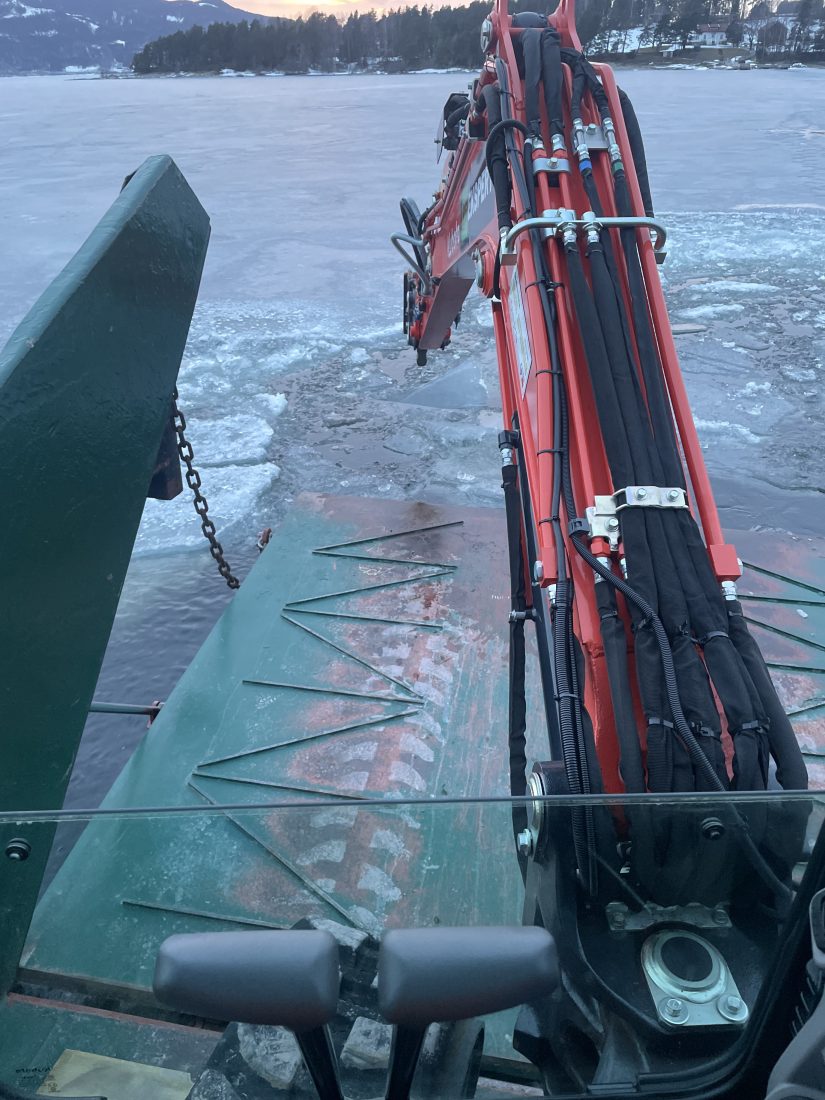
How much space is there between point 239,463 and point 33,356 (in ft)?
11.3

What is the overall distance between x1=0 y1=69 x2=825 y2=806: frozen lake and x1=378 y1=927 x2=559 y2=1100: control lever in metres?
2.56

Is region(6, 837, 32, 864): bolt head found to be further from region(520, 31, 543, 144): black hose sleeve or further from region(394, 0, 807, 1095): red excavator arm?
region(520, 31, 543, 144): black hose sleeve

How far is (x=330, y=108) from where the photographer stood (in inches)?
872

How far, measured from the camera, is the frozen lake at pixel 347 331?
4.74m

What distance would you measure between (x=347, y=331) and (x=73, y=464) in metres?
5.80

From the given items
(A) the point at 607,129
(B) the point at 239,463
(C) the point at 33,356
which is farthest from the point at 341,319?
(C) the point at 33,356

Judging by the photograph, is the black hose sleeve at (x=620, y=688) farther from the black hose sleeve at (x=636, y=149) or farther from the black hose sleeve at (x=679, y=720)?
the black hose sleeve at (x=636, y=149)

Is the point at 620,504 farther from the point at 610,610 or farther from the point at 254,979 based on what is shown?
the point at 254,979

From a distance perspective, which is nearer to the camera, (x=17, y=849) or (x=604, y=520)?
(x=17, y=849)

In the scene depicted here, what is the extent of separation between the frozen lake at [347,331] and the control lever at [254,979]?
246 centimetres

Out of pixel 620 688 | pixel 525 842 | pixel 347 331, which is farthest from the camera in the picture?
pixel 347 331

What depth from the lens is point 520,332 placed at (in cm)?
238

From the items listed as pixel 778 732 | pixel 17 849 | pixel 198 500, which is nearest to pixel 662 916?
pixel 778 732

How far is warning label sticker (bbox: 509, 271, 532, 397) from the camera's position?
230 cm
